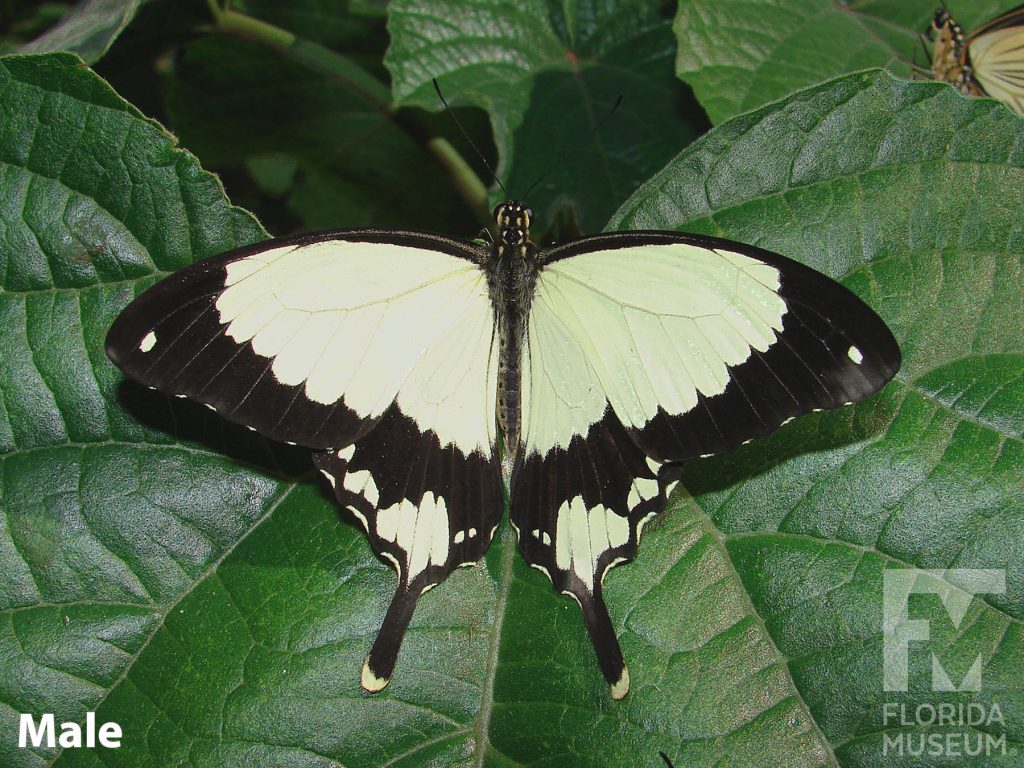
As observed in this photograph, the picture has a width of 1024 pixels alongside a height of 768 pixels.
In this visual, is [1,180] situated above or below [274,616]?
above

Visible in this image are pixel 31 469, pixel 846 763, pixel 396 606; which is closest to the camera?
pixel 846 763

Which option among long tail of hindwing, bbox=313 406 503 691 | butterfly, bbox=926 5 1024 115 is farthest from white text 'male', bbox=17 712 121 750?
butterfly, bbox=926 5 1024 115

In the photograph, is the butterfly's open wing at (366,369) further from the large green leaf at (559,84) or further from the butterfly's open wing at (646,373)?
the large green leaf at (559,84)

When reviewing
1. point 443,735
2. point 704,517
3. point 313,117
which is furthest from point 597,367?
point 313,117

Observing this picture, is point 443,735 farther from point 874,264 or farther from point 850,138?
point 850,138

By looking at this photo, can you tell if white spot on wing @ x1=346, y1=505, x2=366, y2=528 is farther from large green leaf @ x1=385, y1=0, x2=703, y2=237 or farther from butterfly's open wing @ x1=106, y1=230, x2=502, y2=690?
large green leaf @ x1=385, y1=0, x2=703, y2=237

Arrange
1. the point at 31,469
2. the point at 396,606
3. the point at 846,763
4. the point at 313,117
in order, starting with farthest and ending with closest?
the point at 313,117
the point at 31,469
the point at 396,606
the point at 846,763
